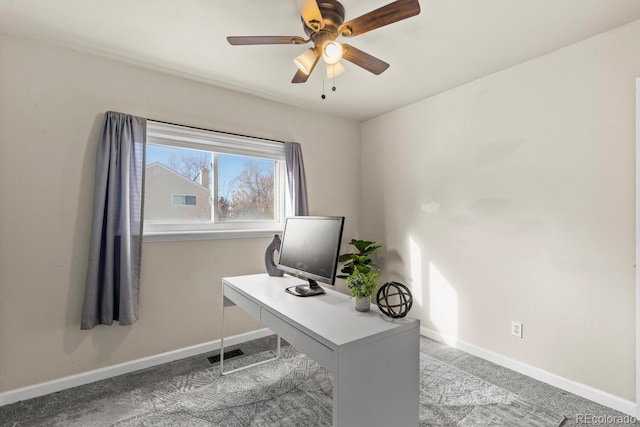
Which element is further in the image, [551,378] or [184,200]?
[184,200]

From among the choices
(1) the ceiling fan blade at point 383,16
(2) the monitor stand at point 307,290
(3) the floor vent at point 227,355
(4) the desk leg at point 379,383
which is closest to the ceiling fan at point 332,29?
(1) the ceiling fan blade at point 383,16

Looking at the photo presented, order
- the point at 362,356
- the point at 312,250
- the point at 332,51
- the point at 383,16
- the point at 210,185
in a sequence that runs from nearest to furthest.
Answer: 1. the point at 362,356
2. the point at 383,16
3. the point at 332,51
4. the point at 312,250
5. the point at 210,185

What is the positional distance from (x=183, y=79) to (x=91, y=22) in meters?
0.76

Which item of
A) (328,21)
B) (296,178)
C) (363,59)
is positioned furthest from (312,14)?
(296,178)

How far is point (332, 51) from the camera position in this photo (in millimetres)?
1665

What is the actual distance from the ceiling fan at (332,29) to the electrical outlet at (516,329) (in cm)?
212

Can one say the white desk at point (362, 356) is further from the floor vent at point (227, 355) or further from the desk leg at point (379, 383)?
the floor vent at point (227, 355)

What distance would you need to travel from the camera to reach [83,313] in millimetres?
2121

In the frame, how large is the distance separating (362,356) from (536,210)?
1851 millimetres

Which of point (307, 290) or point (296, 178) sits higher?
point (296, 178)

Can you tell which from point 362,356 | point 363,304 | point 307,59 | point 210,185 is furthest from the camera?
point 210,185

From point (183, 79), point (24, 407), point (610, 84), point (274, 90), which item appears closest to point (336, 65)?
point (274, 90)

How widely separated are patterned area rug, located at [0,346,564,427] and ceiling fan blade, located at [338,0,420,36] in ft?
7.07

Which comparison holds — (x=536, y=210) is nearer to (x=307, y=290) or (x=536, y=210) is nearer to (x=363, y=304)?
(x=363, y=304)
